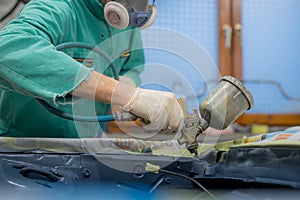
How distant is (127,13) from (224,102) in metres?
0.37

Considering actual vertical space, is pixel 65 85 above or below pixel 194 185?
above

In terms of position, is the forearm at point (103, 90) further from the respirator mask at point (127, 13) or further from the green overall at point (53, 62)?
the respirator mask at point (127, 13)

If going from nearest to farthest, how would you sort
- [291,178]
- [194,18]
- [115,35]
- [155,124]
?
[291,178]
[155,124]
[115,35]
[194,18]

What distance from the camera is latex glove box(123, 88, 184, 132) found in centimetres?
82

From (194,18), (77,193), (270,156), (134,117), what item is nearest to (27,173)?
(77,193)

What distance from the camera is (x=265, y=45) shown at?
2643 mm

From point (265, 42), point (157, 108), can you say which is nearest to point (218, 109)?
point (157, 108)

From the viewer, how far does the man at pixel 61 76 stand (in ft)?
2.75

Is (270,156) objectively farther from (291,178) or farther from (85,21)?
(85,21)

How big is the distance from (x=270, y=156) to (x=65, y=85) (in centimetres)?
39

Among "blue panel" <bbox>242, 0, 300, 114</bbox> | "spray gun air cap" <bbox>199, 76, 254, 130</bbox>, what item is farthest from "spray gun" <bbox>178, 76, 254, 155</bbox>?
"blue panel" <bbox>242, 0, 300, 114</bbox>

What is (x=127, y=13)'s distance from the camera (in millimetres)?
1084

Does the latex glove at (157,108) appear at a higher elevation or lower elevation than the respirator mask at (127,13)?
lower

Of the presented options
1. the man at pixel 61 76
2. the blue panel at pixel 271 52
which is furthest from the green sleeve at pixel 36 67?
the blue panel at pixel 271 52
